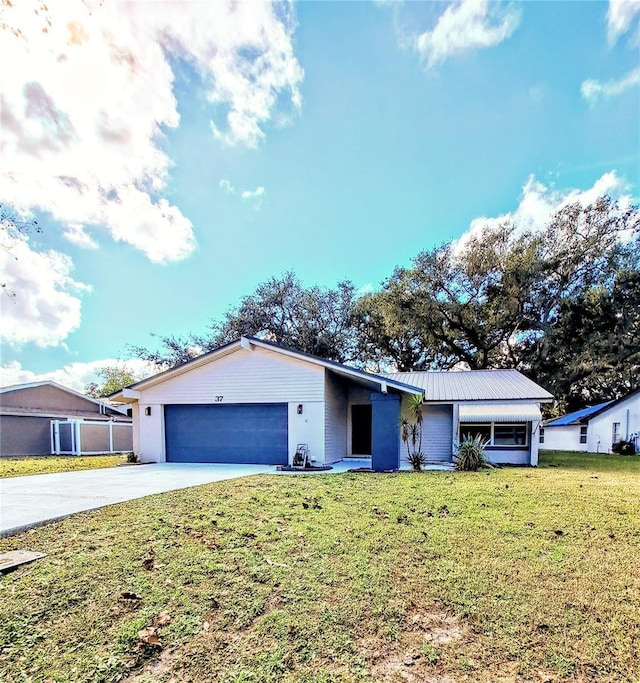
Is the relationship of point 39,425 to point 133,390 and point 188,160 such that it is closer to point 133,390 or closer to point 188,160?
point 133,390

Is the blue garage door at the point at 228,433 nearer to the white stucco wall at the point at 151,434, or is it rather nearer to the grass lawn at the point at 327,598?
the white stucco wall at the point at 151,434

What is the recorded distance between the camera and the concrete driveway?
20.2 ft

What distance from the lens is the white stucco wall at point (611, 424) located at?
22344 mm

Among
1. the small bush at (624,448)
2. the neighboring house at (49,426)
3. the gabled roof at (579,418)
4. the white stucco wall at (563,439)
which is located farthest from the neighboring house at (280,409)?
the white stucco wall at (563,439)

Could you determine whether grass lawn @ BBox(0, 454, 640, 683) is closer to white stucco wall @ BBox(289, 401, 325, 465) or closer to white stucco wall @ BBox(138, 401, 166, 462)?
white stucco wall @ BBox(289, 401, 325, 465)

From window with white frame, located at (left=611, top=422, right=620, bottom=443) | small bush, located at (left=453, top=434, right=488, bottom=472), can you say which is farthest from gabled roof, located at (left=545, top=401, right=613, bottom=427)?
small bush, located at (left=453, top=434, right=488, bottom=472)

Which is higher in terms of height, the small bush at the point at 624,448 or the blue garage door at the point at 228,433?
the blue garage door at the point at 228,433

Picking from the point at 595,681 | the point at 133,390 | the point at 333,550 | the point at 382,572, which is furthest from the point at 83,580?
the point at 133,390

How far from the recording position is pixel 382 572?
395 cm

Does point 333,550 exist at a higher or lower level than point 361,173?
lower

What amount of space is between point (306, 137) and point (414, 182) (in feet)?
17.8

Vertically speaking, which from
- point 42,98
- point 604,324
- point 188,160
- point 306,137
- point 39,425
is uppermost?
point 306,137

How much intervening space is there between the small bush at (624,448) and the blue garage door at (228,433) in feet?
65.4

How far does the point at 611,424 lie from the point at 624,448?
Result: 2.18 metres
